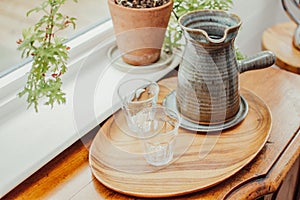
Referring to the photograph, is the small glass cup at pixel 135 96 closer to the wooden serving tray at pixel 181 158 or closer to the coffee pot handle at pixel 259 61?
the wooden serving tray at pixel 181 158

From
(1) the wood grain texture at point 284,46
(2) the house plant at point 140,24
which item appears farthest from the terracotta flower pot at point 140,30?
(1) the wood grain texture at point 284,46

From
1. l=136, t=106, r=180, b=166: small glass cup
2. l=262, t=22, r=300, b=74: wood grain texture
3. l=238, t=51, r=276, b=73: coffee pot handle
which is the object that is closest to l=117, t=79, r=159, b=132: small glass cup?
l=136, t=106, r=180, b=166: small glass cup

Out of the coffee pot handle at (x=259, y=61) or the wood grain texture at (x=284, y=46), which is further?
the wood grain texture at (x=284, y=46)

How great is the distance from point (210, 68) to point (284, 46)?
851 millimetres

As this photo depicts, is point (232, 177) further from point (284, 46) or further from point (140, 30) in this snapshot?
point (284, 46)

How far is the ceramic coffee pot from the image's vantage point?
846 mm

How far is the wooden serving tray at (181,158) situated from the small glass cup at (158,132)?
17 mm

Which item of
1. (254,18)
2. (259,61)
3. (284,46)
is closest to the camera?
(259,61)

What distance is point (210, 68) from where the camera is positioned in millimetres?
858

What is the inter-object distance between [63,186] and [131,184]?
13 cm

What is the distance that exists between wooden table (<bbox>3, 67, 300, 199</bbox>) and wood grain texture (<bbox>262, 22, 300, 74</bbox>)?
0.51 meters

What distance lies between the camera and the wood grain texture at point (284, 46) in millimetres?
1506

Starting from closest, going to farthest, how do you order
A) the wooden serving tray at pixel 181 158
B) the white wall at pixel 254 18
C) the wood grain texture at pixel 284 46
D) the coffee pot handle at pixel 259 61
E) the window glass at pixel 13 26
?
the wooden serving tray at pixel 181 158 → the coffee pot handle at pixel 259 61 → the window glass at pixel 13 26 → the wood grain texture at pixel 284 46 → the white wall at pixel 254 18

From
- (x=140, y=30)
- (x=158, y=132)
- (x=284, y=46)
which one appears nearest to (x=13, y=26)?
(x=140, y=30)
